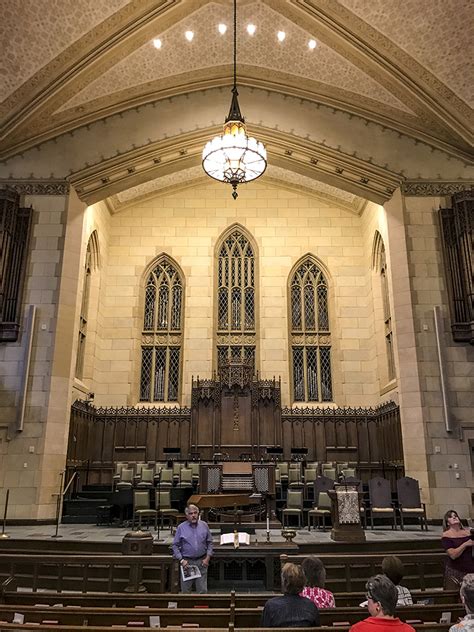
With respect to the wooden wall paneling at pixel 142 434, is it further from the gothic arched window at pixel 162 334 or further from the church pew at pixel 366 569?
the church pew at pixel 366 569

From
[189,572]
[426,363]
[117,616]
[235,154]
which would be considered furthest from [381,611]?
[426,363]

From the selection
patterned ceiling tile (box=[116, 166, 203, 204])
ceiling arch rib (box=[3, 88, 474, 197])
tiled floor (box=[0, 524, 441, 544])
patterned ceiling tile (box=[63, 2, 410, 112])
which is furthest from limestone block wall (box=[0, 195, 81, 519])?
patterned ceiling tile (box=[116, 166, 203, 204])

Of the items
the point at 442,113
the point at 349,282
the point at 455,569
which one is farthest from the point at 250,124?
the point at 455,569

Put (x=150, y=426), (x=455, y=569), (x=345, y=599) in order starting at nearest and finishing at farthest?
(x=345, y=599), (x=455, y=569), (x=150, y=426)

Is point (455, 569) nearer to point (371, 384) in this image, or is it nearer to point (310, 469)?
point (310, 469)

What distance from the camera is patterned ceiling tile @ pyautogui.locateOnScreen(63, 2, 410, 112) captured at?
12828mm

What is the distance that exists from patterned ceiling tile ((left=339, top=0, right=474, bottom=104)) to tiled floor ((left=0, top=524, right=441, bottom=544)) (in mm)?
10269

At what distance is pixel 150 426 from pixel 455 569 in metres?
11.4

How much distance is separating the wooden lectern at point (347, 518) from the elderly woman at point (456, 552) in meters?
2.89

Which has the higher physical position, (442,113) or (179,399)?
(442,113)

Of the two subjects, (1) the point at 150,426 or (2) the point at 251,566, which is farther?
(1) the point at 150,426

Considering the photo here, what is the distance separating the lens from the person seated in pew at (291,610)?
3.08 meters

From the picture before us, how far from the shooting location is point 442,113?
13.2 m

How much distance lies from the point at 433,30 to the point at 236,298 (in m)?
9.26
